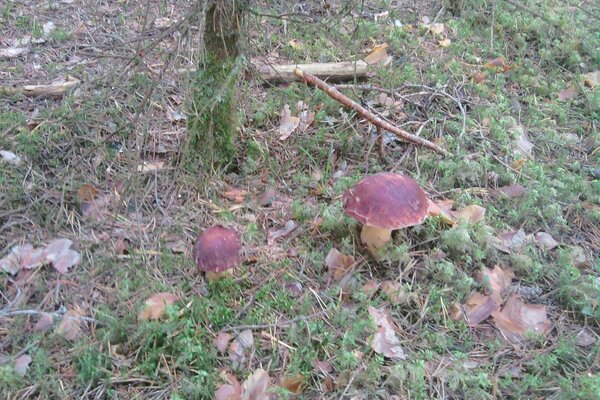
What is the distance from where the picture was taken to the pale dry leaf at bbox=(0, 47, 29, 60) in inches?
173

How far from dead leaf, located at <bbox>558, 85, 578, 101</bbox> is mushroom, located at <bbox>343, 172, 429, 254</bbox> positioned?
2.35m

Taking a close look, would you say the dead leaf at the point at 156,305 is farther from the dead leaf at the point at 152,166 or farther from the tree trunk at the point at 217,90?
the dead leaf at the point at 152,166

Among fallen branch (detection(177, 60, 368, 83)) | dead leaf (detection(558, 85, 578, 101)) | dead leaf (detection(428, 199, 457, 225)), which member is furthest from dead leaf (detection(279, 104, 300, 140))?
dead leaf (detection(558, 85, 578, 101))

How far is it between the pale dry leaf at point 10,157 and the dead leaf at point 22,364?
57.5 inches

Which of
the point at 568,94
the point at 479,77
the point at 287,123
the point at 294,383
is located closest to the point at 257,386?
the point at 294,383

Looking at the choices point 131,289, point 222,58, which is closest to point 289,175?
point 222,58

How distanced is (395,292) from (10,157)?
2.61 metres

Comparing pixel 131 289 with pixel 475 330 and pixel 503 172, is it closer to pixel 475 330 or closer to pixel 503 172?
pixel 475 330

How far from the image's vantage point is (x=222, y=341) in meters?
2.48

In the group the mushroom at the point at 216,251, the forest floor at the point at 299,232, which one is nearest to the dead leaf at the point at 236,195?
the forest floor at the point at 299,232

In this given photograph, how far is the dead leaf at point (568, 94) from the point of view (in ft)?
14.4

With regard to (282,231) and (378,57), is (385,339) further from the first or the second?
(378,57)

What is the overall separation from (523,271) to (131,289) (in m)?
2.16

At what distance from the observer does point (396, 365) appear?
2.37 m
